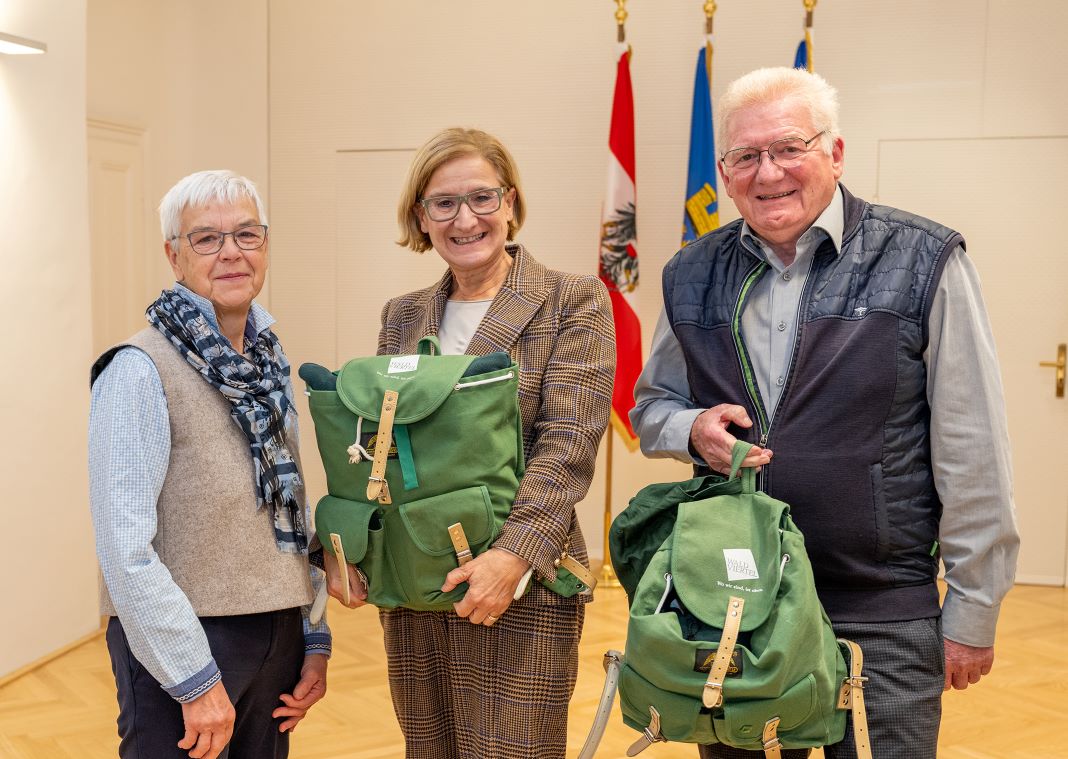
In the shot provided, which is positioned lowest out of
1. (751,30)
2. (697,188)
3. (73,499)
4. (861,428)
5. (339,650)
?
(339,650)

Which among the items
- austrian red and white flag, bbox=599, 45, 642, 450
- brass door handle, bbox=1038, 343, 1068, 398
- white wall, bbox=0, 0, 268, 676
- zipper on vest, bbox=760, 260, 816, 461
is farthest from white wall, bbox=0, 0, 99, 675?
brass door handle, bbox=1038, 343, 1068, 398

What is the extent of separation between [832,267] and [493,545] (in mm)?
778

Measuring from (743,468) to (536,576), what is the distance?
481 millimetres

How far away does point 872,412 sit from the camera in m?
1.69

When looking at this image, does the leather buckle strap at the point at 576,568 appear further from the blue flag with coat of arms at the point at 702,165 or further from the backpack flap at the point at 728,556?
the blue flag with coat of arms at the point at 702,165

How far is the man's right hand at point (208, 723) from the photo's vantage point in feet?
5.30

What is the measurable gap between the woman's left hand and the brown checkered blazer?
0.09ft

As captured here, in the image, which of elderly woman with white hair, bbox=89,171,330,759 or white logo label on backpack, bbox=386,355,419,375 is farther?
white logo label on backpack, bbox=386,355,419,375

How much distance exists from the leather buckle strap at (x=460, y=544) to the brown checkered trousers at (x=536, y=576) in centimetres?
6

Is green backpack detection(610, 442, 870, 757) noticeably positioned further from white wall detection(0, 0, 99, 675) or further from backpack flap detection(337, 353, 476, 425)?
white wall detection(0, 0, 99, 675)

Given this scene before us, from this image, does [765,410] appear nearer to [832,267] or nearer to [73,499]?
[832,267]

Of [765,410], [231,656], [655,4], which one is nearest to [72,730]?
[231,656]

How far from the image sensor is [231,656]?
1.70m

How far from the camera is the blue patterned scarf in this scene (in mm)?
1699
